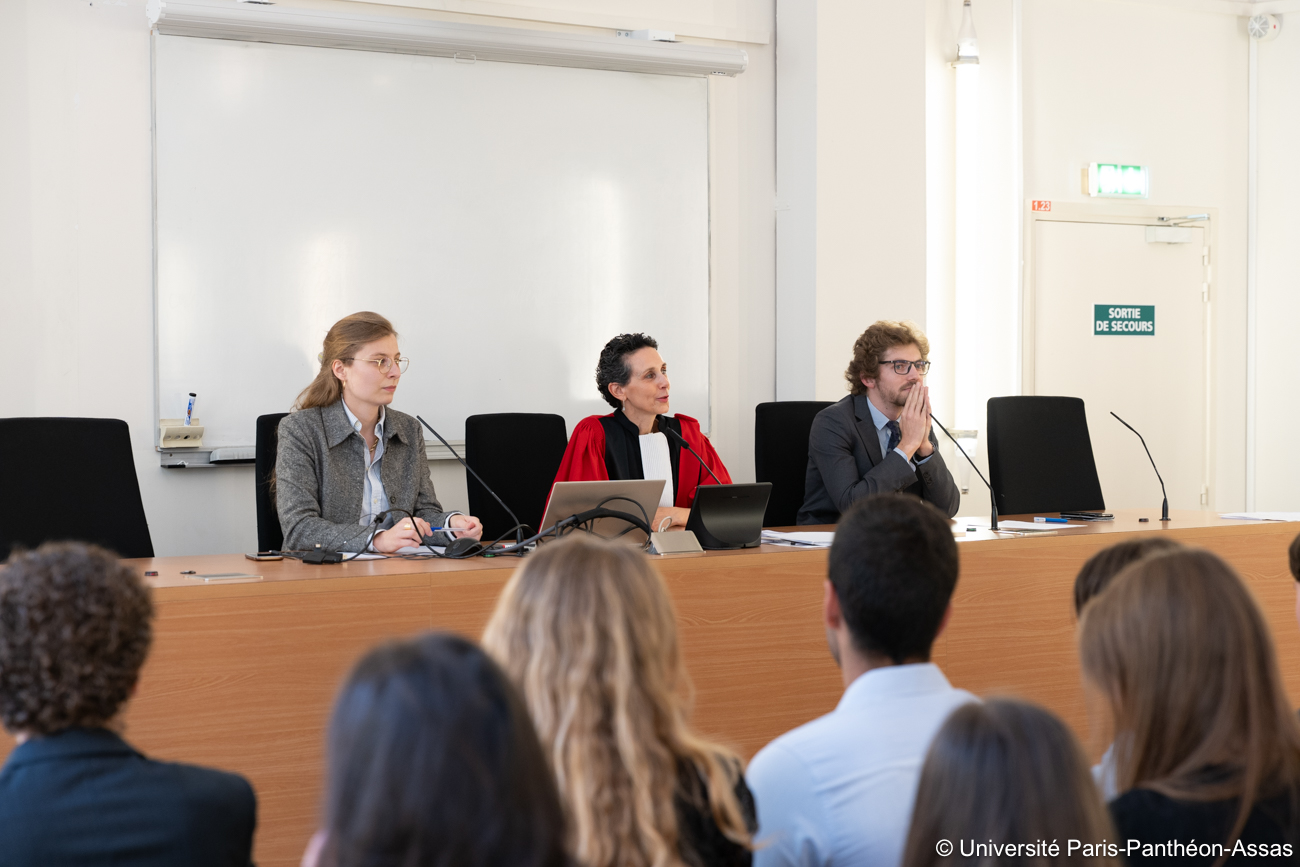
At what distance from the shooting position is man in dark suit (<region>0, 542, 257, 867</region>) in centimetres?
99

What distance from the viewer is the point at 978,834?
770mm

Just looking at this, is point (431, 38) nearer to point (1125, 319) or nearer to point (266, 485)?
point (266, 485)

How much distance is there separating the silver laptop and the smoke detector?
4.38 metres

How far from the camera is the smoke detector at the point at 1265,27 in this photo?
5289 mm

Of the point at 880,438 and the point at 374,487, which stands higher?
the point at 880,438

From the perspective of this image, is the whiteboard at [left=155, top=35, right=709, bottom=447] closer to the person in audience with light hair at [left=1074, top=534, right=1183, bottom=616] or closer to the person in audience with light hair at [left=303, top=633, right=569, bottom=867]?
the person in audience with light hair at [left=1074, top=534, right=1183, bottom=616]

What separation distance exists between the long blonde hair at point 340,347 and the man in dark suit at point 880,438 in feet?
4.40

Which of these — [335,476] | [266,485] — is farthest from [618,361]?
[266,485]

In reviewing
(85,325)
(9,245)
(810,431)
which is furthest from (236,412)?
(810,431)

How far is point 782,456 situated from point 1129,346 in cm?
234

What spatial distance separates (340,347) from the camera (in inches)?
117

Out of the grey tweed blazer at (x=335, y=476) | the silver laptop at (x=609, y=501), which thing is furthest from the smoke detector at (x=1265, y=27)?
the grey tweed blazer at (x=335, y=476)

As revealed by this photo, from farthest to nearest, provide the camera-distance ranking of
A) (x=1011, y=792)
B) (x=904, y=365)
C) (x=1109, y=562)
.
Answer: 1. (x=904, y=365)
2. (x=1109, y=562)
3. (x=1011, y=792)

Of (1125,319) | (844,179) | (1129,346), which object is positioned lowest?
(1129,346)
